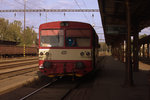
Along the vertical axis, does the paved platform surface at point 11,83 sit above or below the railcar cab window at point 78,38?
A: below

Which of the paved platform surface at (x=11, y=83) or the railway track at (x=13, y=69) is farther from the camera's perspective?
the railway track at (x=13, y=69)

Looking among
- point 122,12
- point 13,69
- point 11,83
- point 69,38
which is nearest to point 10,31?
point 13,69

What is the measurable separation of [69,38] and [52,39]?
778 mm

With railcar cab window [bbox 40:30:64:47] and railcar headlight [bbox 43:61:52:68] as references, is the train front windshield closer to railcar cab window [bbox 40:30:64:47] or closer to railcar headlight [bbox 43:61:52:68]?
railcar cab window [bbox 40:30:64:47]

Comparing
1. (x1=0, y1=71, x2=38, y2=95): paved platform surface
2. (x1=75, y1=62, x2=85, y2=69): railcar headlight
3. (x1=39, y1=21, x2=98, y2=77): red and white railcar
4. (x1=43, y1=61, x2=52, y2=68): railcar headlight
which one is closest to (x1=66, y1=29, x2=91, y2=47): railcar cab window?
(x1=39, y1=21, x2=98, y2=77): red and white railcar

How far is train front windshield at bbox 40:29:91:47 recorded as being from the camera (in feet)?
29.8

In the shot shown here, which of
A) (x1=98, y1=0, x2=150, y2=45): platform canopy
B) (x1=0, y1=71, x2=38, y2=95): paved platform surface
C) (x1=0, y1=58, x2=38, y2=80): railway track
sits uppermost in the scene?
(x1=98, y1=0, x2=150, y2=45): platform canopy

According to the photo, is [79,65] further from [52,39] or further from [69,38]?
[52,39]

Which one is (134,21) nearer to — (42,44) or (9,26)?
(42,44)

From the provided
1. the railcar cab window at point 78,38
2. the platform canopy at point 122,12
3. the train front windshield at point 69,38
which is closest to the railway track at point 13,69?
the train front windshield at point 69,38

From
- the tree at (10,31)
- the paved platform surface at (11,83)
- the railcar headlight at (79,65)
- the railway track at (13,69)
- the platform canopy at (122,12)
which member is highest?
the tree at (10,31)

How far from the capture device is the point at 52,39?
9.17m

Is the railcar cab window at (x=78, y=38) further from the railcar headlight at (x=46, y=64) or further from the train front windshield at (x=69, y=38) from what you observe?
the railcar headlight at (x=46, y=64)

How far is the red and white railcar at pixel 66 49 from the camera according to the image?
886cm
